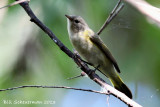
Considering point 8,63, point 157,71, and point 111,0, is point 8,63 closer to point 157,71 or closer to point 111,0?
point 111,0

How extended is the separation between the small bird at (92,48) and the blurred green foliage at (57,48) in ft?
0.34

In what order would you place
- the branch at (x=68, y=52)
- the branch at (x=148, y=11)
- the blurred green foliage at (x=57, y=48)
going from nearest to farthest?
the branch at (x=148, y=11) → the branch at (x=68, y=52) → the blurred green foliage at (x=57, y=48)

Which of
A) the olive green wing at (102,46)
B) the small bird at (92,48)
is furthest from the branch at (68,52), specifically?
the olive green wing at (102,46)

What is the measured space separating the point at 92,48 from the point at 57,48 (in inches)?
13.6

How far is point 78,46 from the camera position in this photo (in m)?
2.20

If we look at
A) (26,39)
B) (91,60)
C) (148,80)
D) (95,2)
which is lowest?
(148,80)

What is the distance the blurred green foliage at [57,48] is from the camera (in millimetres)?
2129

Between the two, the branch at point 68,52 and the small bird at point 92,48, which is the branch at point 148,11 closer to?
the branch at point 68,52

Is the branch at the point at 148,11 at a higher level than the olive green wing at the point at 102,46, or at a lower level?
lower

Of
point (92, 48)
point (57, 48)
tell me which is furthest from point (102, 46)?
point (57, 48)

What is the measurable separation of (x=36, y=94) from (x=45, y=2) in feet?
2.95

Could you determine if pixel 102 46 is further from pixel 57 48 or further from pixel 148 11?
pixel 148 11

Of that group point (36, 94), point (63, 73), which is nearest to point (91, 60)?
point (63, 73)

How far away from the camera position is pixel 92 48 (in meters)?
2.30
